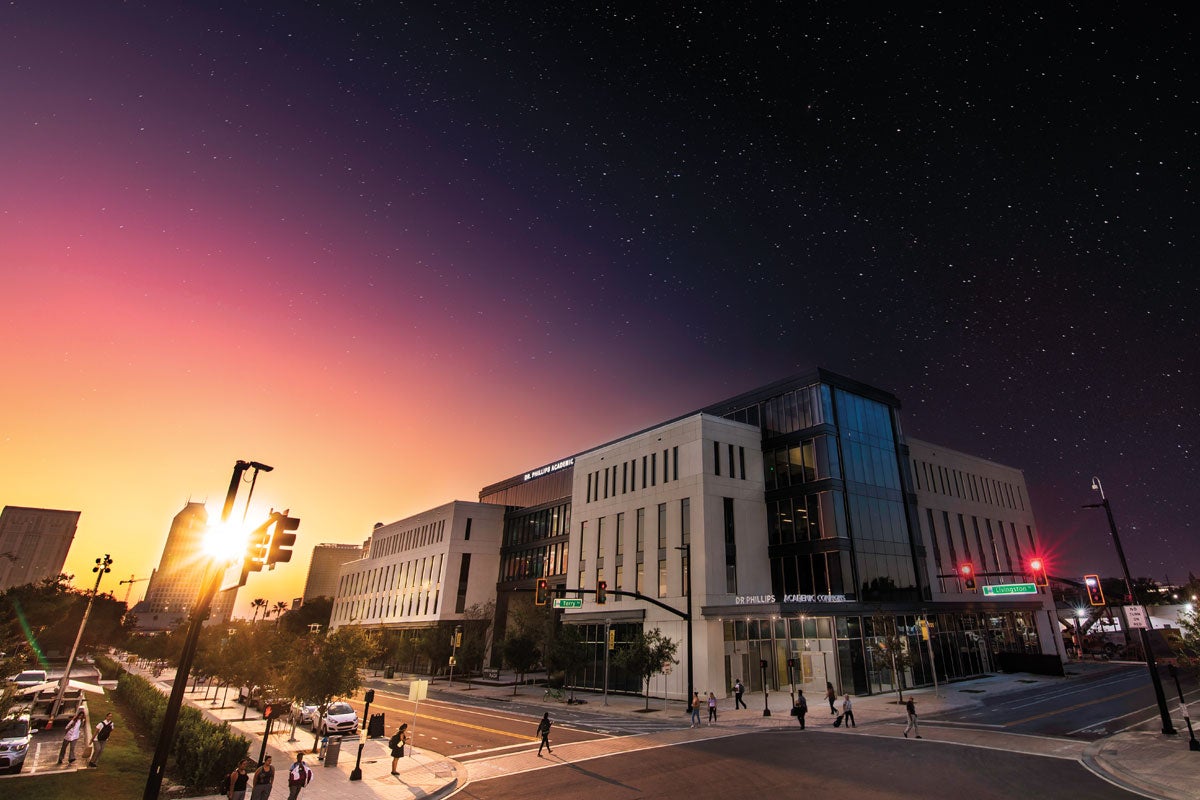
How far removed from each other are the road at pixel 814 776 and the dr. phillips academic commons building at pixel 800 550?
18.5m

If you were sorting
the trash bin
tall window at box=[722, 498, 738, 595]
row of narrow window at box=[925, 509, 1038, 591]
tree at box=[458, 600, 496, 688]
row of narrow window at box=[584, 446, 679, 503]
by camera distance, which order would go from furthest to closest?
tree at box=[458, 600, 496, 688] → row of narrow window at box=[925, 509, 1038, 591] → row of narrow window at box=[584, 446, 679, 503] → tall window at box=[722, 498, 738, 595] → the trash bin

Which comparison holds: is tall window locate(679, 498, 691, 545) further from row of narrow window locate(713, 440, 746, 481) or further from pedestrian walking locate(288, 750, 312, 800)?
pedestrian walking locate(288, 750, 312, 800)

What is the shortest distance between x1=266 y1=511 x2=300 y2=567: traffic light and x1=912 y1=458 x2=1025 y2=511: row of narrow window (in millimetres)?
62530

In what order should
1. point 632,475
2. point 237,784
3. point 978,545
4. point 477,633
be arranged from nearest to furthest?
point 237,784 < point 632,475 < point 978,545 < point 477,633

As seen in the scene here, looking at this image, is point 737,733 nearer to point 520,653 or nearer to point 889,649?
point 889,649

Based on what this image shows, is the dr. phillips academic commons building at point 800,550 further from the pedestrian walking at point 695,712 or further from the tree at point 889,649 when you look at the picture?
the pedestrian walking at point 695,712

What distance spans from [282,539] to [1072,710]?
137 ft

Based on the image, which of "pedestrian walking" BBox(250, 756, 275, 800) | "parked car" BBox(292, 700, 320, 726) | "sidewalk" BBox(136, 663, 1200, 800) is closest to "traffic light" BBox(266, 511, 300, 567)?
"pedestrian walking" BBox(250, 756, 275, 800)

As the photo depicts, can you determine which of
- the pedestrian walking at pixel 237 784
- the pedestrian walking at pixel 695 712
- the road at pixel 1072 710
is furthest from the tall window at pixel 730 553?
the pedestrian walking at pixel 237 784

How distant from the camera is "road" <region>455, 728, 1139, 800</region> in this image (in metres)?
17.3

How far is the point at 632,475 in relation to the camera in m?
58.1

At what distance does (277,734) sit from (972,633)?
58880 millimetres

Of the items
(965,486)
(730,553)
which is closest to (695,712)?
(730,553)

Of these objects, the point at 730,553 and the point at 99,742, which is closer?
the point at 99,742
